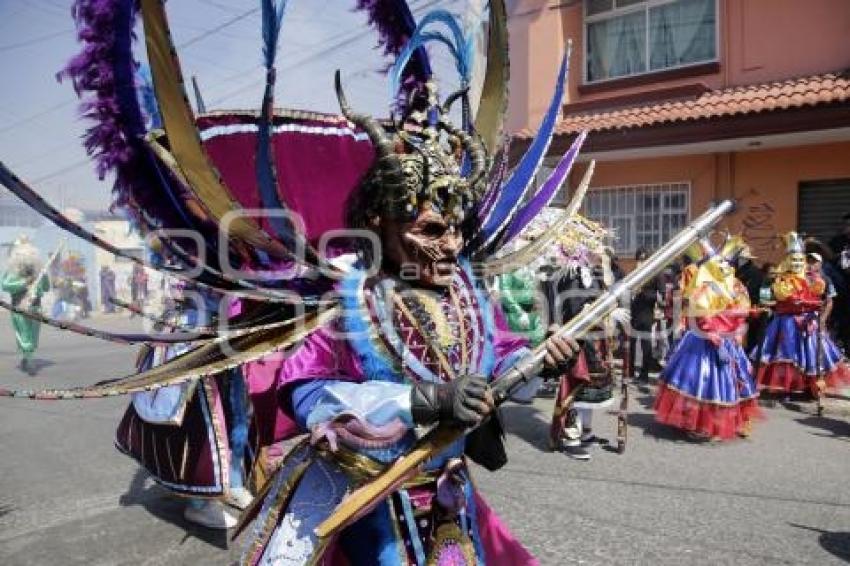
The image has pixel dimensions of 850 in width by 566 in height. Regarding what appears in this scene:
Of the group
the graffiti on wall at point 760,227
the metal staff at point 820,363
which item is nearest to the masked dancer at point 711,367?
the metal staff at point 820,363

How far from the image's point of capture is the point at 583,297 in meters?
6.12

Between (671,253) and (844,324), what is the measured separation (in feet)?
27.2

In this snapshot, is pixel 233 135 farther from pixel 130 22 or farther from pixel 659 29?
pixel 659 29

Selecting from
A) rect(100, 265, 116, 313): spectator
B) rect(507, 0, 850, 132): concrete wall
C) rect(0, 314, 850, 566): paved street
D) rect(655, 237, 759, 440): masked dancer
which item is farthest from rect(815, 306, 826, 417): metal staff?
rect(100, 265, 116, 313): spectator

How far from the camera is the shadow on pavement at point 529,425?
6199 mm

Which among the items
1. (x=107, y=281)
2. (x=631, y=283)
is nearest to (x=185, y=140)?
(x=631, y=283)

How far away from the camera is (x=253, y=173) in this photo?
96.7 inches

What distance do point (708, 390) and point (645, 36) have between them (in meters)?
8.12

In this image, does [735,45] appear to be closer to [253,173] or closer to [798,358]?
[798,358]

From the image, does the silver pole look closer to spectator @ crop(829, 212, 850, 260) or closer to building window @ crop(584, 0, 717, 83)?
spectator @ crop(829, 212, 850, 260)

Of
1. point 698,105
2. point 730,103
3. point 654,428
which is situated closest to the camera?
point 654,428

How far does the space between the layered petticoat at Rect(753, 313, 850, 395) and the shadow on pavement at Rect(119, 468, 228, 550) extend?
20.6 feet

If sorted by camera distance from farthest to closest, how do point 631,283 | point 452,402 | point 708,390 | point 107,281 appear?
point 107,281, point 708,390, point 631,283, point 452,402

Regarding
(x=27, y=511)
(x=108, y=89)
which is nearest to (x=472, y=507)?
(x=108, y=89)
